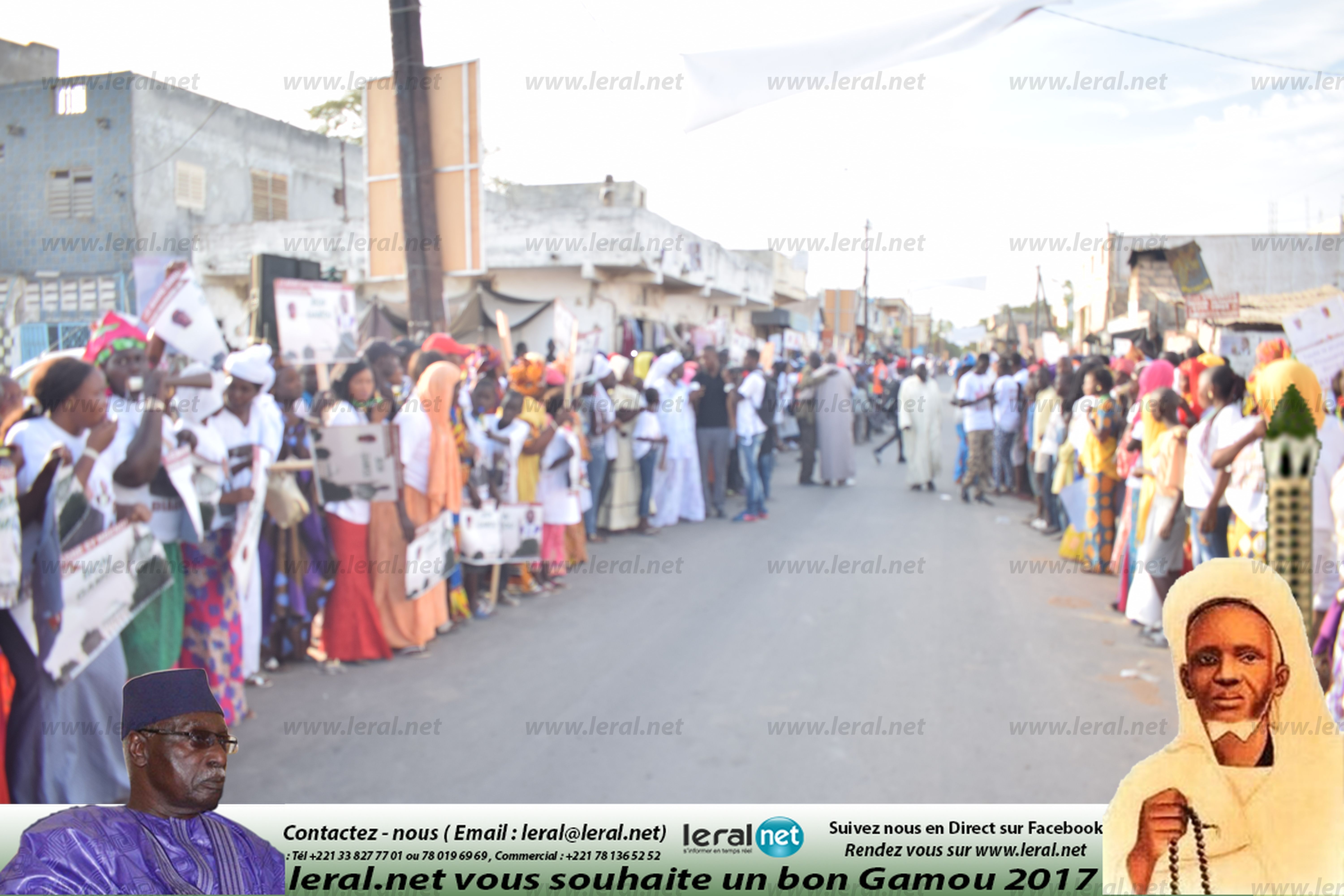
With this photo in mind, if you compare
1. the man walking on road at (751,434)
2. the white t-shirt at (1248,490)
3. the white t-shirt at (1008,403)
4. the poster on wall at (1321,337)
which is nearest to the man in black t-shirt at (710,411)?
the man walking on road at (751,434)

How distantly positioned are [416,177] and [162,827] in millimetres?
7458

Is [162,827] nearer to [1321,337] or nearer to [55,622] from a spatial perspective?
[55,622]

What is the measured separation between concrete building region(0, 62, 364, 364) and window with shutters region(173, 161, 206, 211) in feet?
0.07

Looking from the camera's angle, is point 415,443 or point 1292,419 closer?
Result: point 1292,419

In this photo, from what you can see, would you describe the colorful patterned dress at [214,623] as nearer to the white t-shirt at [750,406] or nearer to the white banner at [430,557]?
the white banner at [430,557]

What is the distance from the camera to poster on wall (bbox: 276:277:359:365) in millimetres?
5500

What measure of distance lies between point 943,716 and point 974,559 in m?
4.27

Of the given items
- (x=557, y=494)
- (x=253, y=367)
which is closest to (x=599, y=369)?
(x=557, y=494)

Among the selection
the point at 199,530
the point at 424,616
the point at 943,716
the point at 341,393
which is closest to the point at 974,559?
the point at 943,716

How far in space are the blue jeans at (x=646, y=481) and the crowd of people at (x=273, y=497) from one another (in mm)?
26

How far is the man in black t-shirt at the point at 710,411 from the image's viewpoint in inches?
437

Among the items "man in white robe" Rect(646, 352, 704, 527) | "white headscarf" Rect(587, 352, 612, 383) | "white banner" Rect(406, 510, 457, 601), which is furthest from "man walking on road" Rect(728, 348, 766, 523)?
"white banner" Rect(406, 510, 457, 601)

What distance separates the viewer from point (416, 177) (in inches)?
316

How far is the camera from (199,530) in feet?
14.3
